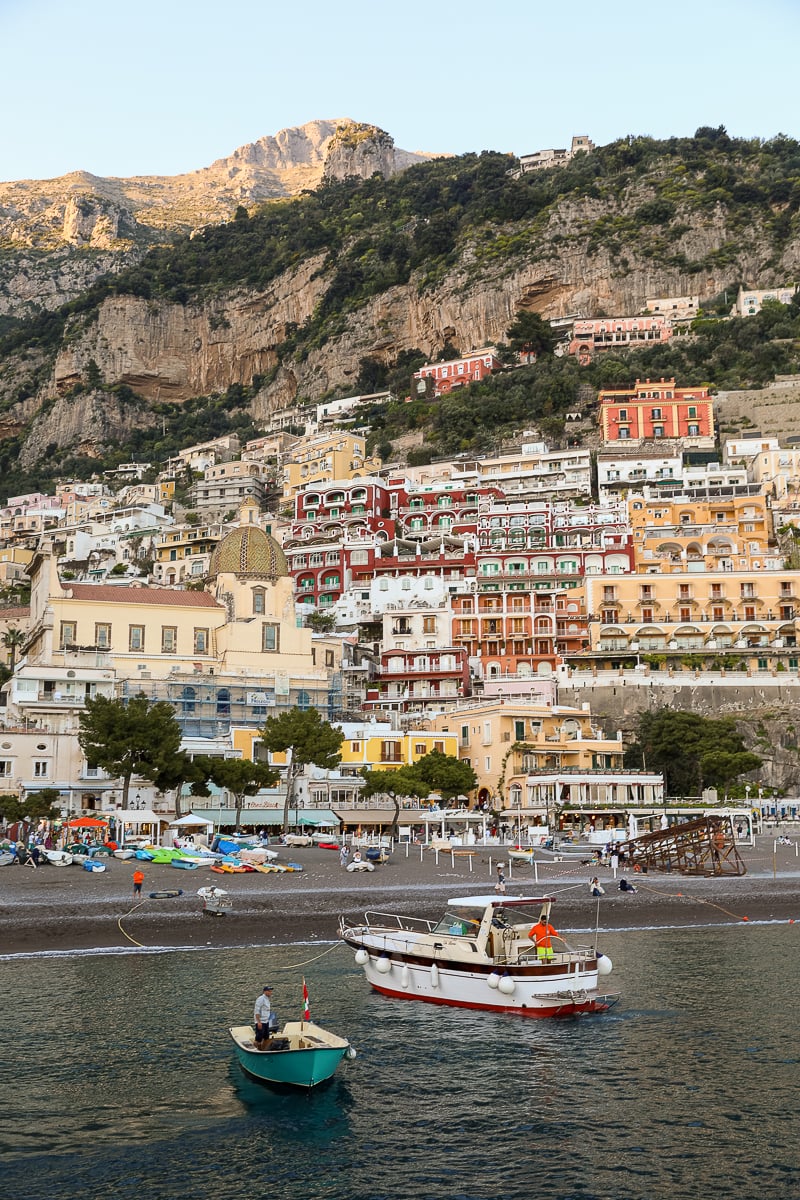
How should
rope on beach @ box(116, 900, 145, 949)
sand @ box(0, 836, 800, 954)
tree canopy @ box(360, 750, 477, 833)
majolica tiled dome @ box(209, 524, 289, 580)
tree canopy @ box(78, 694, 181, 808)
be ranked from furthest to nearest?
majolica tiled dome @ box(209, 524, 289, 580) < tree canopy @ box(360, 750, 477, 833) < tree canopy @ box(78, 694, 181, 808) < sand @ box(0, 836, 800, 954) < rope on beach @ box(116, 900, 145, 949)

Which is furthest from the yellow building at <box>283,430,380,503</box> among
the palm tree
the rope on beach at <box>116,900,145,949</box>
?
the rope on beach at <box>116,900,145,949</box>

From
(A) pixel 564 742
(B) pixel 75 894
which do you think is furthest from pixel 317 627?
(B) pixel 75 894

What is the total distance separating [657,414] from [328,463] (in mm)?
35731

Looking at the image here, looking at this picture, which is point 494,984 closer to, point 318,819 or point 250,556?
point 318,819

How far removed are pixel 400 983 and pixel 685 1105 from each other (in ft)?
33.7

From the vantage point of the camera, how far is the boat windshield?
28.8 meters

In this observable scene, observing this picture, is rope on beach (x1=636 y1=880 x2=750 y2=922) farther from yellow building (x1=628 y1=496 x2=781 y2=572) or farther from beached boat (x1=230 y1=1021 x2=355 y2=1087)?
yellow building (x1=628 y1=496 x2=781 y2=572)

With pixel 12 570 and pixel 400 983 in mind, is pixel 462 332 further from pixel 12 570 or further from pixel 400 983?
pixel 400 983

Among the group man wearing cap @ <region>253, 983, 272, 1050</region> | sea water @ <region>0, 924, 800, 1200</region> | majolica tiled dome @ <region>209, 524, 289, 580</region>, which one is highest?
majolica tiled dome @ <region>209, 524, 289, 580</region>

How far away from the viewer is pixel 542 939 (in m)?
28.2

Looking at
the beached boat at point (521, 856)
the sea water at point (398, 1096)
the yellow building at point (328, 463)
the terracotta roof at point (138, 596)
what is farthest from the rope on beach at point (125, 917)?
the yellow building at point (328, 463)

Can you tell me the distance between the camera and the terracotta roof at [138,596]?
7456 cm

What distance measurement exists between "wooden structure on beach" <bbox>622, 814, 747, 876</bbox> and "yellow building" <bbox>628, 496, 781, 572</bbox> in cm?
4462

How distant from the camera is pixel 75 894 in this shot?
3972 centimetres
